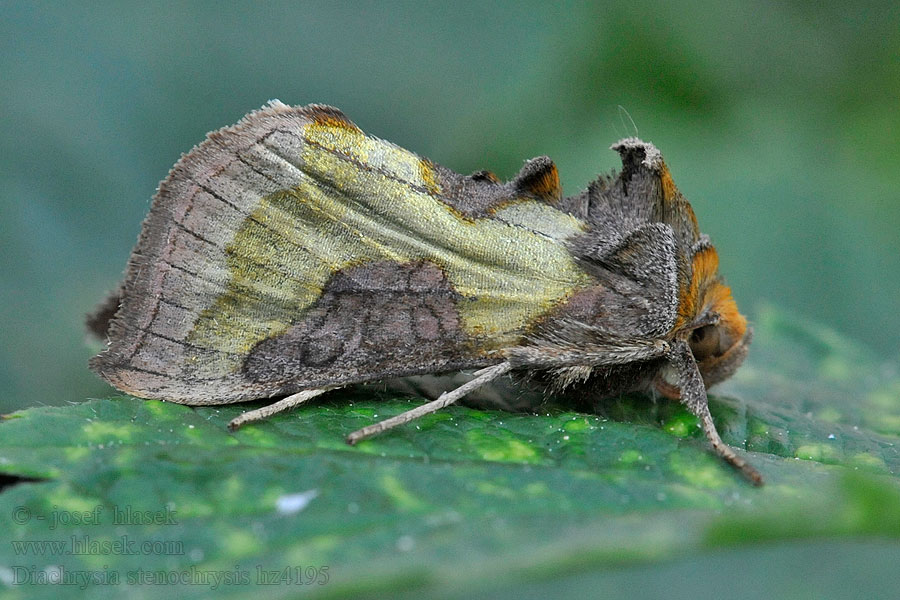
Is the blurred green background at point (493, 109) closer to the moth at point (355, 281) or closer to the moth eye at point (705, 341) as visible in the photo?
the moth at point (355, 281)

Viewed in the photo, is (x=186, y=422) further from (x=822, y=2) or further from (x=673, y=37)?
(x=822, y=2)

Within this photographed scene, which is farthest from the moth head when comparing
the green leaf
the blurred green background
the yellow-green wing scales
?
the blurred green background

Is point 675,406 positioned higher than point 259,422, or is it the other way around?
point 675,406

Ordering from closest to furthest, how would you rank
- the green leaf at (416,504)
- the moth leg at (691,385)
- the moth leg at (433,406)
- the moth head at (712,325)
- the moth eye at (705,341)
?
the green leaf at (416,504), the moth leg at (433,406), the moth leg at (691,385), the moth head at (712,325), the moth eye at (705,341)

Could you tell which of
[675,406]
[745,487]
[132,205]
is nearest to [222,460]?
[745,487]

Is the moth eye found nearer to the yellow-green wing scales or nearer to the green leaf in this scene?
the green leaf

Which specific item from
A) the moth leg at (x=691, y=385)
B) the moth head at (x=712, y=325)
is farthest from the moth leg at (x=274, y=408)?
the moth head at (x=712, y=325)

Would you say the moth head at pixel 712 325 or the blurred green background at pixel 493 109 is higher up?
the blurred green background at pixel 493 109

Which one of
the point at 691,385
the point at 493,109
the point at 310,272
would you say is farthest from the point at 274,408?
the point at 493,109
